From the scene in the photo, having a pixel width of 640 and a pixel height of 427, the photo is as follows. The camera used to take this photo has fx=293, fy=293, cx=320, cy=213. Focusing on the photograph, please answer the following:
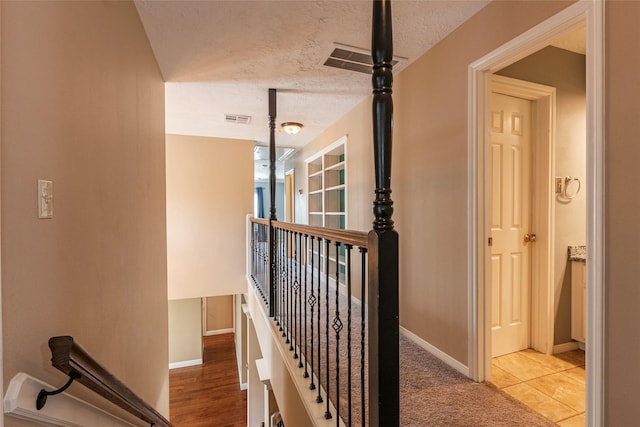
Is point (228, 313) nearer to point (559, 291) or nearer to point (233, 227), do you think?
point (233, 227)

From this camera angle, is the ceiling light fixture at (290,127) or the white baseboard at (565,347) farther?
the ceiling light fixture at (290,127)

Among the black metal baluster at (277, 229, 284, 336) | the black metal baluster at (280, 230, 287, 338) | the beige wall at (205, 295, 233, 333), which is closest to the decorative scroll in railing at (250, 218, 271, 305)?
the black metal baluster at (277, 229, 284, 336)

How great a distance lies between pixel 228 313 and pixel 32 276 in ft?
28.4

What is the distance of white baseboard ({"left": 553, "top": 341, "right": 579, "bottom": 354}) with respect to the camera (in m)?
2.48

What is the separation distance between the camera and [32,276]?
0.82 m

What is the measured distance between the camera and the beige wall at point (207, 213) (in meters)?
4.81

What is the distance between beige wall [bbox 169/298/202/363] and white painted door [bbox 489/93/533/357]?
6480 millimetres

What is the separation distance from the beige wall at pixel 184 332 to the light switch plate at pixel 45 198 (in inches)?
265

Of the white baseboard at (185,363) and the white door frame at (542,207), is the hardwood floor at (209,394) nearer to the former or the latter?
the white baseboard at (185,363)

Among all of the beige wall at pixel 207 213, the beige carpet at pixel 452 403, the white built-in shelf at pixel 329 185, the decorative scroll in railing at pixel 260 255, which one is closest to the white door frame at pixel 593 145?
the beige carpet at pixel 452 403

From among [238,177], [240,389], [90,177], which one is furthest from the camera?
[240,389]

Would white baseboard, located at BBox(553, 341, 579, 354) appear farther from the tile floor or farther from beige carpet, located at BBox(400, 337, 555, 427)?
beige carpet, located at BBox(400, 337, 555, 427)

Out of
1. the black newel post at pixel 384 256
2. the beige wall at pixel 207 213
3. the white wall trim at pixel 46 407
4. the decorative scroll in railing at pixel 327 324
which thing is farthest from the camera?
the beige wall at pixel 207 213

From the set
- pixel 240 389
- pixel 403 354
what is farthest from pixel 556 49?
pixel 240 389
